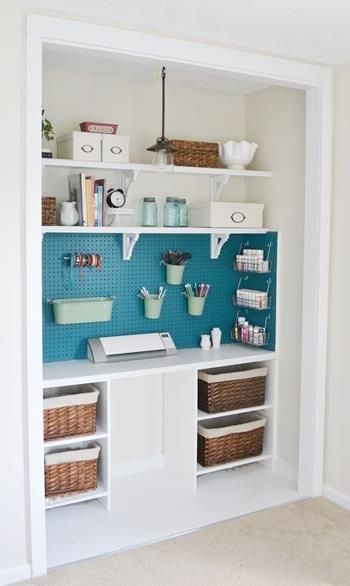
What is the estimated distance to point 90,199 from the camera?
3.07 metres

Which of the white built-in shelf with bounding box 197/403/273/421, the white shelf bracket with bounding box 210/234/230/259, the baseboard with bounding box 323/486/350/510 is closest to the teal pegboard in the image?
the white shelf bracket with bounding box 210/234/230/259

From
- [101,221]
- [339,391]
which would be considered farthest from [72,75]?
[339,391]

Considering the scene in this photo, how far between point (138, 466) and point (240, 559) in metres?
1.04

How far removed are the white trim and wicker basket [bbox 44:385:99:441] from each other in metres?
0.46

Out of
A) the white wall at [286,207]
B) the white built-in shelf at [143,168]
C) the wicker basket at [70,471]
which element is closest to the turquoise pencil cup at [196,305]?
the white wall at [286,207]

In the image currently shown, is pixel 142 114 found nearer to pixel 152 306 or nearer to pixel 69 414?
pixel 152 306

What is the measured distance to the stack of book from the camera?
3.06 meters

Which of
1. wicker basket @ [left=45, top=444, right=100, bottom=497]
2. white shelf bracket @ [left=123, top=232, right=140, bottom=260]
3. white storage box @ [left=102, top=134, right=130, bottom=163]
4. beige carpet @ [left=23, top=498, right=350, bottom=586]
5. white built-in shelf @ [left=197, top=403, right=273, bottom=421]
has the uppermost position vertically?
white storage box @ [left=102, top=134, right=130, bottom=163]

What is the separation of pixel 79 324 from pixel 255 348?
108cm

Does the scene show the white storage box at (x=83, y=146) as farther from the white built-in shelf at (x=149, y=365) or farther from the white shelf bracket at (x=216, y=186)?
the white built-in shelf at (x=149, y=365)

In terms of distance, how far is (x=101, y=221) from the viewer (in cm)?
313

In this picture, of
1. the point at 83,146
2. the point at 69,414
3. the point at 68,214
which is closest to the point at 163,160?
the point at 83,146

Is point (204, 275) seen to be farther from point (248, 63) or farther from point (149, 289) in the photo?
point (248, 63)

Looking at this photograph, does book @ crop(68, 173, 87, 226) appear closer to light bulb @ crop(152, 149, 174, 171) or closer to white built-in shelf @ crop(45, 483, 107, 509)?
light bulb @ crop(152, 149, 174, 171)
